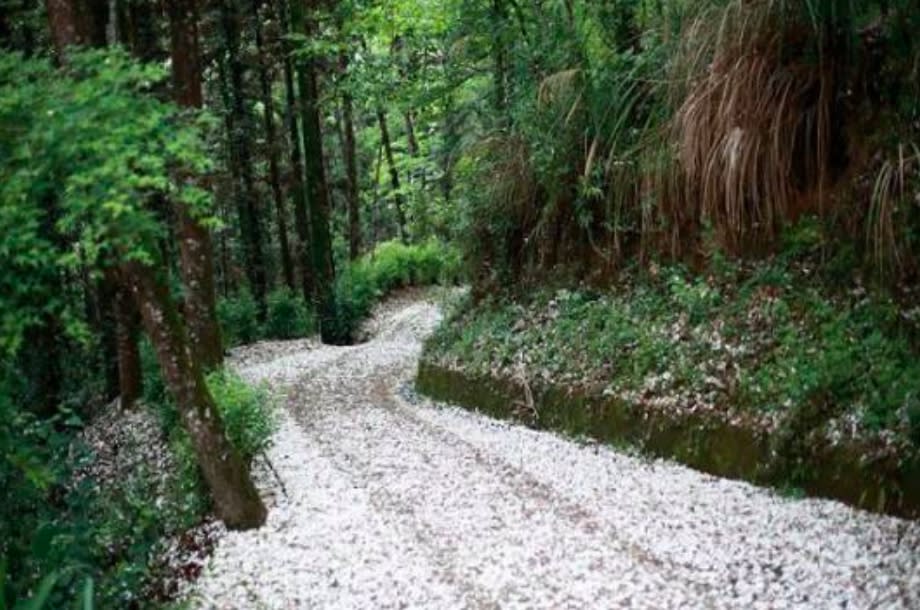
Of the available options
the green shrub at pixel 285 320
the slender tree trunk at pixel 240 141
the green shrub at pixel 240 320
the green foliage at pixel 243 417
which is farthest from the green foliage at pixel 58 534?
the slender tree trunk at pixel 240 141

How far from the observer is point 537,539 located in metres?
6.53

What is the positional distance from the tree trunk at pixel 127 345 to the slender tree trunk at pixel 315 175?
18.9ft

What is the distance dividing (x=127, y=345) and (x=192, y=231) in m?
4.99

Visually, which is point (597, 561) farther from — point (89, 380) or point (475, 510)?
point (89, 380)

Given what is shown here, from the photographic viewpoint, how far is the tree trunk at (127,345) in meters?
13.2

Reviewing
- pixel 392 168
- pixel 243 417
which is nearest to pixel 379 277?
pixel 392 168

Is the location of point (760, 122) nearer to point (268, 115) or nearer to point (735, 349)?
point (735, 349)

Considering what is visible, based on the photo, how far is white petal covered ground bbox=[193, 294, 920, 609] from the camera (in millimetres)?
5449

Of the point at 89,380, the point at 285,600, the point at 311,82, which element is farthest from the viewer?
the point at 311,82

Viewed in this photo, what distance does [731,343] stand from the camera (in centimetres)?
830

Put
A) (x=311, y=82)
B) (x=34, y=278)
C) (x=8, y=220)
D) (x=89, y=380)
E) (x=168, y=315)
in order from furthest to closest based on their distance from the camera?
(x=311, y=82)
(x=89, y=380)
(x=168, y=315)
(x=34, y=278)
(x=8, y=220)

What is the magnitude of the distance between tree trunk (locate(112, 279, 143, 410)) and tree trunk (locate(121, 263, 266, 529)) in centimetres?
587

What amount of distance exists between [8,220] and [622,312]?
7410 mm

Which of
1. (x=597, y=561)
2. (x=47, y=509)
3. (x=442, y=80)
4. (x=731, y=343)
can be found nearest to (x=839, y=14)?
(x=731, y=343)
